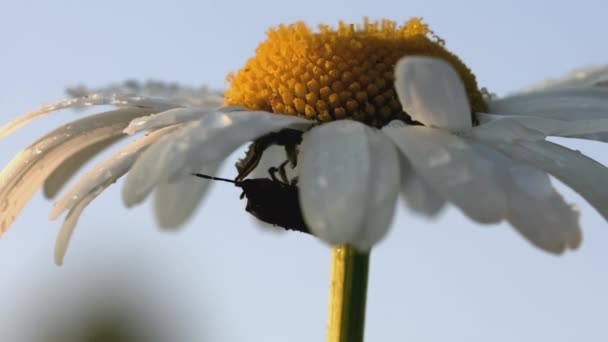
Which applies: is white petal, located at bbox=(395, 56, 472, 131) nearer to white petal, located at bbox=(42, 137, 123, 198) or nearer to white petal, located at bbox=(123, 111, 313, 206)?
white petal, located at bbox=(123, 111, 313, 206)

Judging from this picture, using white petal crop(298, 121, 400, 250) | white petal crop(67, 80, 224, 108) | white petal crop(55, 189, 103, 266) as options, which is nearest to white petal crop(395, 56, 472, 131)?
white petal crop(298, 121, 400, 250)

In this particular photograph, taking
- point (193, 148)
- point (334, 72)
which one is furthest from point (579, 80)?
point (193, 148)

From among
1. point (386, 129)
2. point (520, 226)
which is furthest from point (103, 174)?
point (520, 226)

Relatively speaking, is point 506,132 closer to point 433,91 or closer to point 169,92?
point 433,91

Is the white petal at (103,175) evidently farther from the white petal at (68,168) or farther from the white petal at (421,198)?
the white petal at (421,198)

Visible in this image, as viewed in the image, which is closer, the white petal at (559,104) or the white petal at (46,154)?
the white petal at (46,154)

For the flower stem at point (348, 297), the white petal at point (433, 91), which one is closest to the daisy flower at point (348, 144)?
the white petal at point (433, 91)
